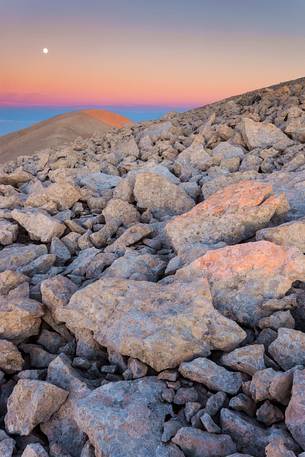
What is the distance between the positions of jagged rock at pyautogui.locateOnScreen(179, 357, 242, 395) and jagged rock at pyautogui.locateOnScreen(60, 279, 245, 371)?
21 cm

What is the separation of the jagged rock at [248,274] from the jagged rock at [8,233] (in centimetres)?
Result: 312

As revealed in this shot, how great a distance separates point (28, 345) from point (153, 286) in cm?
134

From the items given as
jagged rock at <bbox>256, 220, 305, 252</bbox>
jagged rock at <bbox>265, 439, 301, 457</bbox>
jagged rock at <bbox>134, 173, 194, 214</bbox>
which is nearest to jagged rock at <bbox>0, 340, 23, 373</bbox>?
jagged rock at <bbox>265, 439, 301, 457</bbox>

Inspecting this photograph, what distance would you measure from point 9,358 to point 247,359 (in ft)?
6.98

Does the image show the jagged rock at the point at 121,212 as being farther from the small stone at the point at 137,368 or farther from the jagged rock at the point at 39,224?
the small stone at the point at 137,368

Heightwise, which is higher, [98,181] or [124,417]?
[98,181]

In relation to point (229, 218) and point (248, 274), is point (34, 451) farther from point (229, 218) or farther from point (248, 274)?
point (229, 218)

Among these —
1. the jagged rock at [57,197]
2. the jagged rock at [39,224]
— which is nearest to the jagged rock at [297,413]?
the jagged rock at [39,224]

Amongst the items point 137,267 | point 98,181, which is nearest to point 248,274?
point 137,267

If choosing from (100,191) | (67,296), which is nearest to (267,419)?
(67,296)

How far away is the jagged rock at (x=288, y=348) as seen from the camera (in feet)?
11.5

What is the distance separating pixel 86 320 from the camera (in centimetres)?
441

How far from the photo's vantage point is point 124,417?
3.39 meters

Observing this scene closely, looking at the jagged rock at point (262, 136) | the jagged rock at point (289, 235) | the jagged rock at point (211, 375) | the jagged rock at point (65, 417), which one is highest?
the jagged rock at point (262, 136)
